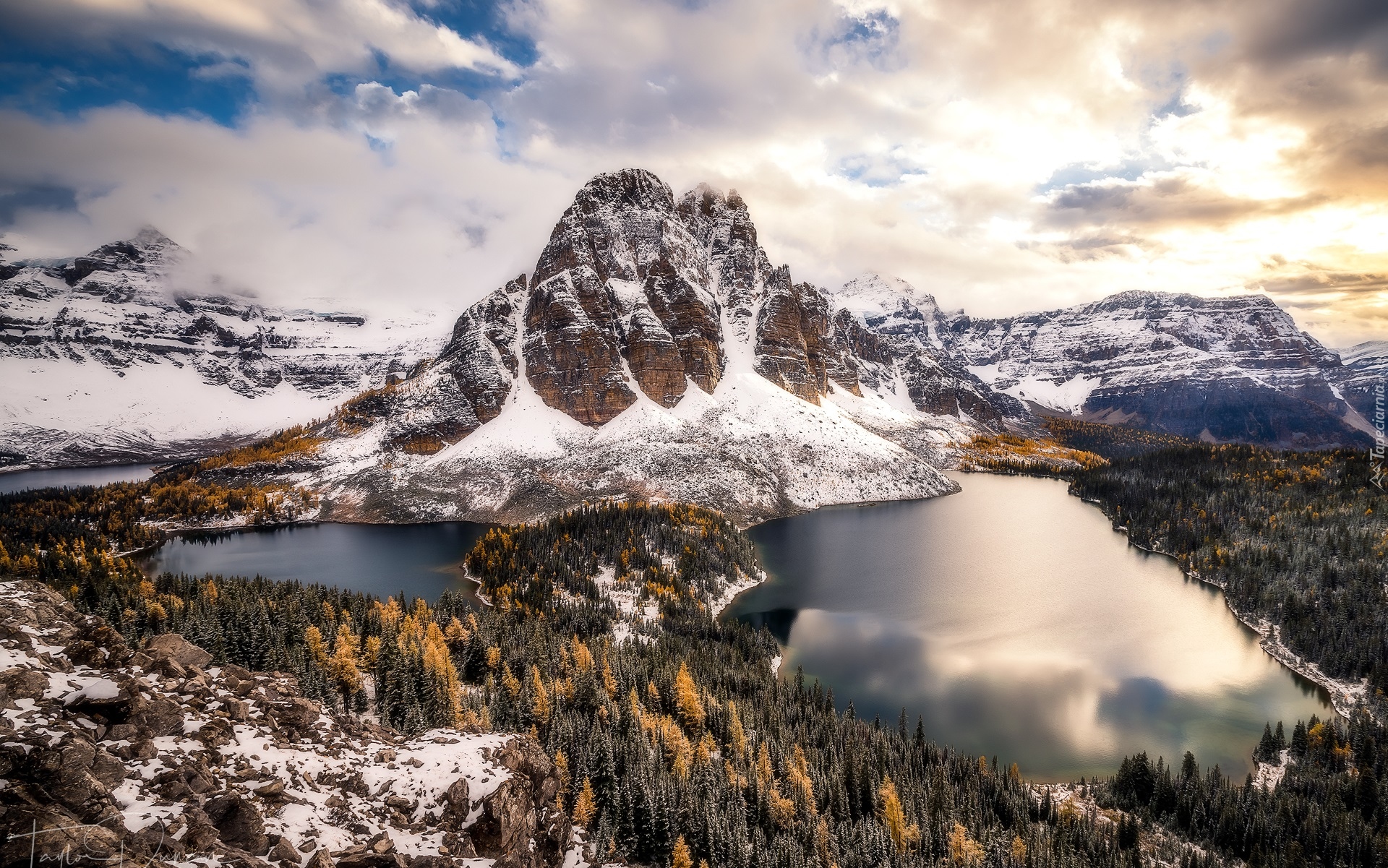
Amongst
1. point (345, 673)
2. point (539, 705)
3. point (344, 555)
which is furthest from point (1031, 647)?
point (344, 555)

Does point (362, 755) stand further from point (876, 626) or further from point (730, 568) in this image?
point (730, 568)

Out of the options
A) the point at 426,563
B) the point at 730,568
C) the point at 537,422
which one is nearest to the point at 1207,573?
the point at 730,568

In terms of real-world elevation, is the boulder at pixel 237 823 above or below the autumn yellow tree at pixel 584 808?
above

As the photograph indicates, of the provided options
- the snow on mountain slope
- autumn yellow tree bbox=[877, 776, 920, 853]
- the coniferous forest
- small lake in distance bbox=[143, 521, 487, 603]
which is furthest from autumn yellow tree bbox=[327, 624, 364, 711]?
the snow on mountain slope
